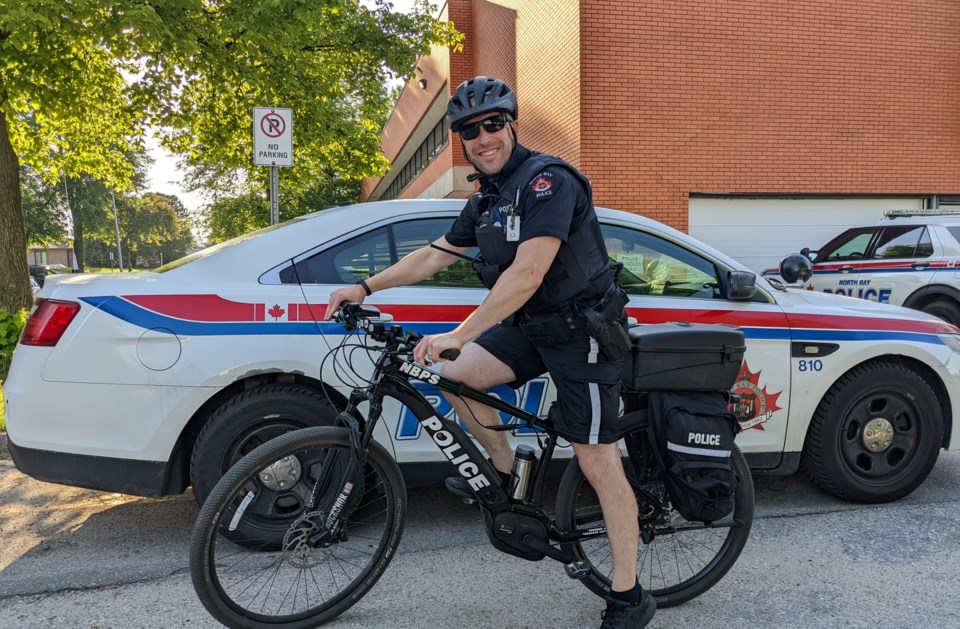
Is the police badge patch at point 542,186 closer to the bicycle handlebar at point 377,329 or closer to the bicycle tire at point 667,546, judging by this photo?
the bicycle handlebar at point 377,329

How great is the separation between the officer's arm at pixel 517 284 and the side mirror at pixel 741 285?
1480 mm

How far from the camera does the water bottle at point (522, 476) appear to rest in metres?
2.58

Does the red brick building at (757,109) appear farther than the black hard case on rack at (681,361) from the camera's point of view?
Yes

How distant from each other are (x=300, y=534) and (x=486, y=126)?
161cm

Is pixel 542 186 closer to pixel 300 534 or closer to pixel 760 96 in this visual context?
pixel 300 534

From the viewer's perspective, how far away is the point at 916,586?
2891mm

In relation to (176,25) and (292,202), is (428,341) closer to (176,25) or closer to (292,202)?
(176,25)

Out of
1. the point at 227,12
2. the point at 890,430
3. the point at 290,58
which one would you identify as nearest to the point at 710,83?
the point at 290,58

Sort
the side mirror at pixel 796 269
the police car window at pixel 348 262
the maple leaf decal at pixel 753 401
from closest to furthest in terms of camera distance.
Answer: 1. the police car window at pixel 348 262
2. the maple leaf decal at pixel 753 401
3. the side mirror at pixel 796 269

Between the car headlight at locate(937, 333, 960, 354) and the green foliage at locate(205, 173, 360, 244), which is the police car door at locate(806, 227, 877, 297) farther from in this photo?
the green foliage at locate(205, 173, 360, 244)

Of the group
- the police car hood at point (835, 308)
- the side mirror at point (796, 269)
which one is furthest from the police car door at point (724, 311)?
the side mirror at point (796, 269)

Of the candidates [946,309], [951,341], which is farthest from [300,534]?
[946,309]

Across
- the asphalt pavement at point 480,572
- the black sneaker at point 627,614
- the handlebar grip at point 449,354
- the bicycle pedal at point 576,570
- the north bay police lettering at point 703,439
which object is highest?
the handlebar grip at point 449,354

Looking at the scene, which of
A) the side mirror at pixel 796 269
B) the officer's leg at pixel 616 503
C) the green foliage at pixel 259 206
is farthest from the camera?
the green foliage at pixel 259 206
